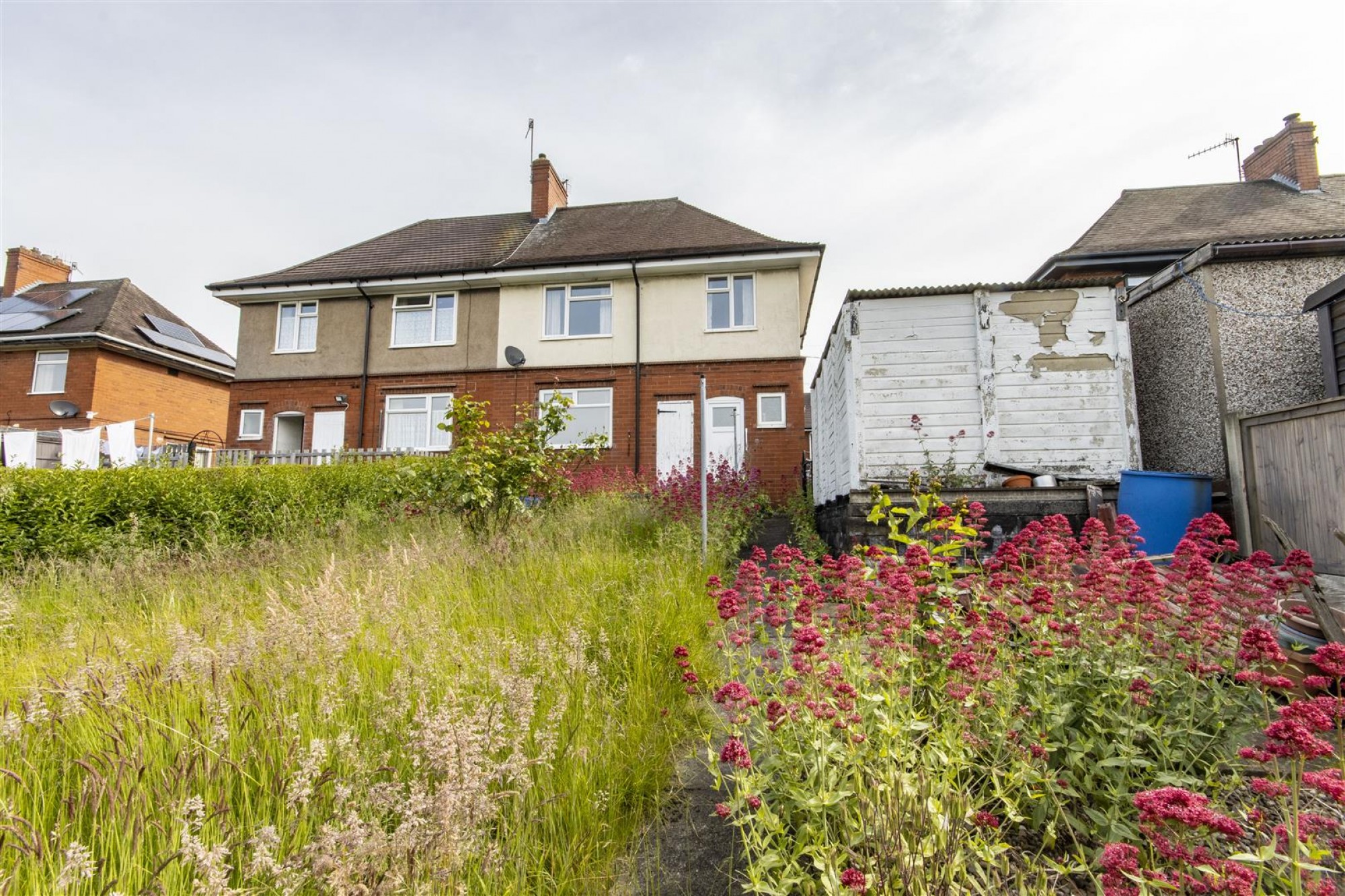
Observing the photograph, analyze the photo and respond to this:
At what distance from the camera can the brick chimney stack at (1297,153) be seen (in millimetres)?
14094

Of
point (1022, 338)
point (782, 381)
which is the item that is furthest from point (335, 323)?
point (1022, 338)

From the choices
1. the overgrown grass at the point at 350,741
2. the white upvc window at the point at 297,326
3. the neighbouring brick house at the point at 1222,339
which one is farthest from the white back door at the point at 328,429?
the neighbouring brick house at the point at 1222,339

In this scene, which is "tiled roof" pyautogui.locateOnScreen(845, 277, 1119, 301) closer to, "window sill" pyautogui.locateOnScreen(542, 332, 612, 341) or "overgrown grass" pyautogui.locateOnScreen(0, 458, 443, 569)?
"overgrown grass" pyautogui.locateOnScreen(0, 458, 443, 569)

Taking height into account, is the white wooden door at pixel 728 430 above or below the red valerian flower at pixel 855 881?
above

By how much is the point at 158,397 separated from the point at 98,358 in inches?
83.9

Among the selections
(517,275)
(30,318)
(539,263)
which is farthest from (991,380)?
(30,318)

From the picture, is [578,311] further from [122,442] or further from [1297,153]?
[1297,153]

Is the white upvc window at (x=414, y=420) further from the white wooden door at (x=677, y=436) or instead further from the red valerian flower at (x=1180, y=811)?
the red valerian flower at (x=1180, y=811)

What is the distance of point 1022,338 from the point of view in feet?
23.1

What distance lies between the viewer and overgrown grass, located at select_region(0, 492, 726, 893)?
61.1 inches

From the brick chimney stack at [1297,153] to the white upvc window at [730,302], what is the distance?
12347mm

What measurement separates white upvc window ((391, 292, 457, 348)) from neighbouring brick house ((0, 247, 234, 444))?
338 inches

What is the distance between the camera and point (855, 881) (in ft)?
4.42

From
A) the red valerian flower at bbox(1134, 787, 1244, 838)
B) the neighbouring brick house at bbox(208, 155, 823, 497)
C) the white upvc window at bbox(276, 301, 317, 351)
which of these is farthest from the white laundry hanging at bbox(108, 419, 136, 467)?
the red valerian flower at bbox(1134, 787, 1244, 838)
